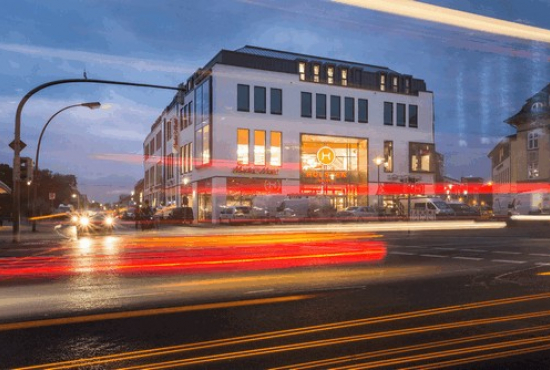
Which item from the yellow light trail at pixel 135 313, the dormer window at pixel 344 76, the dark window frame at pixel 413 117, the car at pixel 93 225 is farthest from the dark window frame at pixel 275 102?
the yellow light trail at pixel 135 313

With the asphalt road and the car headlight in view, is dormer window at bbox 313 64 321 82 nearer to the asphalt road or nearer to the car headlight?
the car headlight

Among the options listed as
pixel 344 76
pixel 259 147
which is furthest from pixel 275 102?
pixel 344 76

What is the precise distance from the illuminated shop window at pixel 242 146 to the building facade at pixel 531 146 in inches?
Result: 1221

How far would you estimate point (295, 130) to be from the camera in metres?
52.2

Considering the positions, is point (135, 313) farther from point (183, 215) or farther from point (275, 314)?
point (183, 215)

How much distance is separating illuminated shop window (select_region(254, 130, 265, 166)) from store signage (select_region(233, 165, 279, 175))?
64cm

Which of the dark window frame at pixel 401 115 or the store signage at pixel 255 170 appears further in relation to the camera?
the dark window frame at pixel 401 115

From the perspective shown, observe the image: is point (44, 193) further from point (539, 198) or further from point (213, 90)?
point (539, 198)

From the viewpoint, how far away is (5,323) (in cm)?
646

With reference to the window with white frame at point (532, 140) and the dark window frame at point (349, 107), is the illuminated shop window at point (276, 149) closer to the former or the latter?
the dark window frame at point (349, 107)

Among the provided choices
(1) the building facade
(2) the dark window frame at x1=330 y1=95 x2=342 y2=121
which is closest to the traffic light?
(2) the dark window frame at x1=330 y1=95 x2=342 y2=121

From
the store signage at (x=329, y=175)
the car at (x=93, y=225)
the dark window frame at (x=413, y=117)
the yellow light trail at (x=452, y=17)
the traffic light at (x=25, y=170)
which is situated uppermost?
the dark window frame at (x=413, y=117)

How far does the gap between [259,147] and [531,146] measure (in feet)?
114

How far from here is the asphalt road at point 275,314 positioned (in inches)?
198
